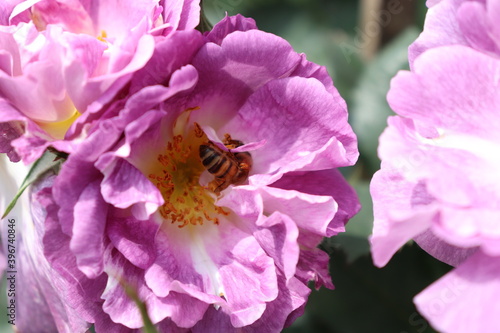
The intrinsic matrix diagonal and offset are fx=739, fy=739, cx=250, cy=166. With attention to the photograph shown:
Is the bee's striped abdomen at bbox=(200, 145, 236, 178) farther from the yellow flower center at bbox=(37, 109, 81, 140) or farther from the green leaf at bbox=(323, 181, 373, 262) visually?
the green leaf at bbox=(323, 181, 373, 262)

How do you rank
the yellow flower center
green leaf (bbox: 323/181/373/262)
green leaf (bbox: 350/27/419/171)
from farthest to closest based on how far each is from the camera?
green leaf (bbox: 350/27/419/171)
green leaf (bbox: 323/181/373/262)
the yellow flower center

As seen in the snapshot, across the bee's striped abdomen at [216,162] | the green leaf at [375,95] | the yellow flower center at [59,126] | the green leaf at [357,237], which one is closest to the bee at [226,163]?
the bee's striped abdomen at [216,162]

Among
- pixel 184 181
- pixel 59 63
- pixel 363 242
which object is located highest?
pixel 59 63

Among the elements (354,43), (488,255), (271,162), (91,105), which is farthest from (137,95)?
(354,43)

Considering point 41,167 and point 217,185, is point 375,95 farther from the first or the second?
point 41,167

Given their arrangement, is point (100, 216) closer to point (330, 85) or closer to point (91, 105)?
point (91, 105)

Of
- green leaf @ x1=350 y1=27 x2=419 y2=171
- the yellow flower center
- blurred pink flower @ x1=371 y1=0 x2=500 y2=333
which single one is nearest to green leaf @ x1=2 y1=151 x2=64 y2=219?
the yellow flower center

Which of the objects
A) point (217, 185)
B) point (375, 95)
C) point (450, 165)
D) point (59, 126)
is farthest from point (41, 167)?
point (375, 95)
